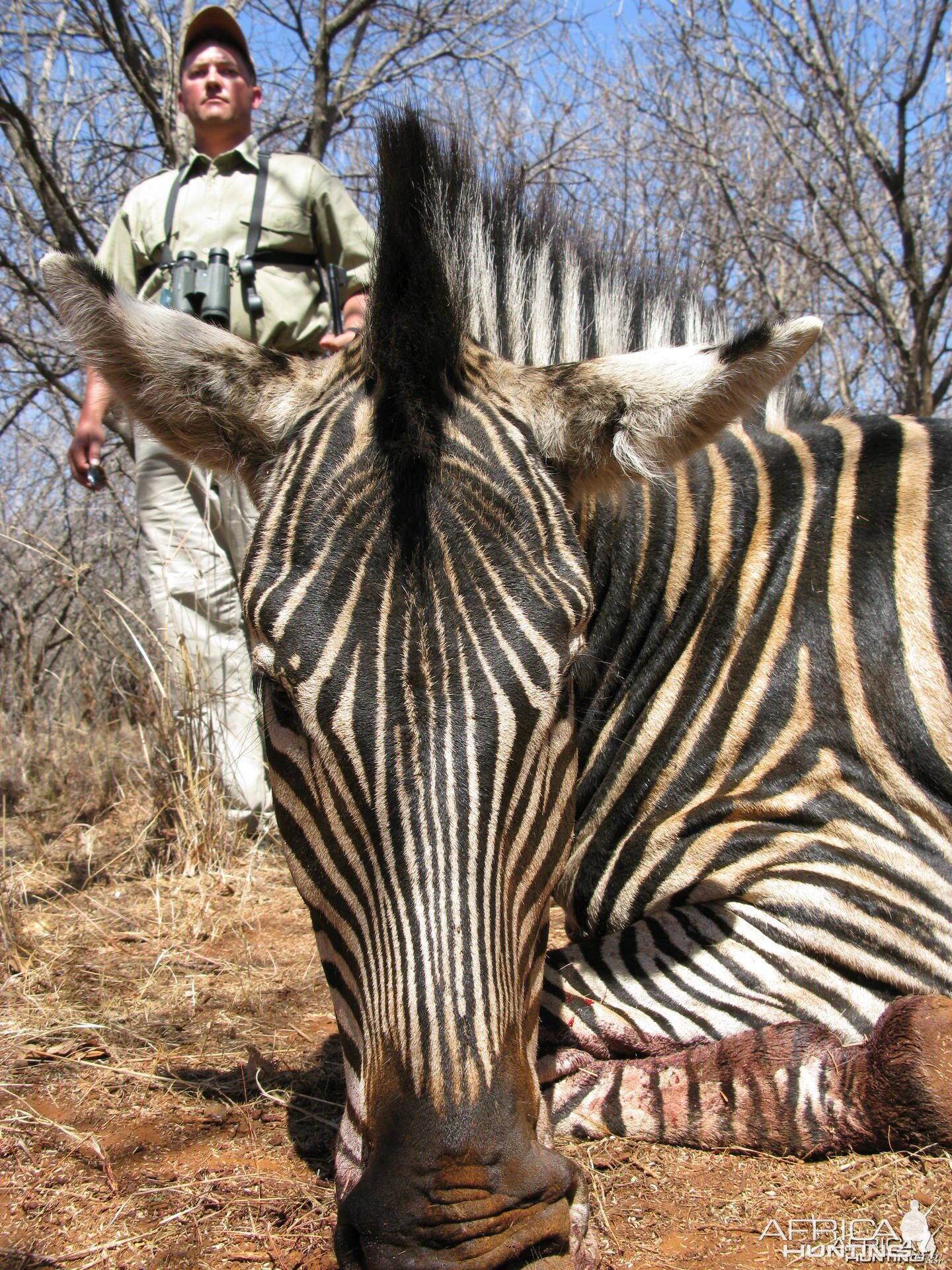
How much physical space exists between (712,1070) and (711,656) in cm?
134

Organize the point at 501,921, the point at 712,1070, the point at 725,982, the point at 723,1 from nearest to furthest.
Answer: the point at 501,921
the point at 712,1070
the point at 725,982
the point at 723,1

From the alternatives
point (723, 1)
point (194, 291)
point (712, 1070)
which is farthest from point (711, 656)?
point (723, 1)

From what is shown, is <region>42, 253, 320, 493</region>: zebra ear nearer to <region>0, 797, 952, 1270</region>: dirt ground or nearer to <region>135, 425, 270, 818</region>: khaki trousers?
<region>0, 797, 952, 1270</region>: dirt ground

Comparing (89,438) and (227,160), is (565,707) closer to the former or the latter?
(89,438)

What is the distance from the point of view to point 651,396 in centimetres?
260

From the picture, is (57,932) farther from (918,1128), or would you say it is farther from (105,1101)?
(918,1128)

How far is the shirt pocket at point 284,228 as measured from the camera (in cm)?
550

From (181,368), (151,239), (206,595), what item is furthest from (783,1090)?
(151,239)

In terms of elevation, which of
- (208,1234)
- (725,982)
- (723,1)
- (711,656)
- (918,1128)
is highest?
(723,1)

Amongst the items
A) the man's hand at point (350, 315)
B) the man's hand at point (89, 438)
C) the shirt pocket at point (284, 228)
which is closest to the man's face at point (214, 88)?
the shirt pocket at point (284, 228)

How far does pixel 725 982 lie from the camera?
9.52ft

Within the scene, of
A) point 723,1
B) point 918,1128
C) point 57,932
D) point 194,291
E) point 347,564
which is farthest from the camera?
point 723,1

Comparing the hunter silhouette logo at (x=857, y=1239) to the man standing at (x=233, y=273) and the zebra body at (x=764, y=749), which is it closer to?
the zebra body at (x=764, y=749)

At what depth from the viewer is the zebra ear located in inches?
103
